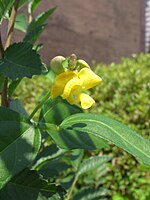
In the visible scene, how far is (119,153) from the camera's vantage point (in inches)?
97.3

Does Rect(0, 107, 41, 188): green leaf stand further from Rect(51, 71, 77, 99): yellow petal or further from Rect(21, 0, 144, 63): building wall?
Rect(21, 0, 144, 63): building wall

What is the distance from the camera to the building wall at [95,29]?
6305mm

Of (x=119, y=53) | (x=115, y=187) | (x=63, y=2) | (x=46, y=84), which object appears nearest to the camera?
(x=115, y=187)

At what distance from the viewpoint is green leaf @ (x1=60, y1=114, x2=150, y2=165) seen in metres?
0.56

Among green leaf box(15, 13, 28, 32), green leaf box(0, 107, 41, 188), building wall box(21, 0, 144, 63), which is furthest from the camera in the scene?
building wall box(21, 0, 144, 63)

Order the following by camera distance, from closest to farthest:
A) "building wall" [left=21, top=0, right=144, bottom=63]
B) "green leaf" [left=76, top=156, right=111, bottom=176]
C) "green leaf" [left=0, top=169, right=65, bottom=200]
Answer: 1. "green leaf" [left=0, top=169, right=65, bottom=200]
2. "green leaf" [left=76, top=156, right=111, bottom=176]
3. "building wall" [left=21, top=0, right=144, bottom=63]

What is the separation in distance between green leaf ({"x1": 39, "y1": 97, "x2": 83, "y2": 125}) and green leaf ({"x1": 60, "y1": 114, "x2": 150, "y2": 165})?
51mm

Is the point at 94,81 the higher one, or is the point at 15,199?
the point at 94,81

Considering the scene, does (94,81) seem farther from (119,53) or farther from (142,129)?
(119,53)

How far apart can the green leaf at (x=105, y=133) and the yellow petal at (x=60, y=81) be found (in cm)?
4

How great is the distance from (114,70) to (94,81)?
278 centimetres

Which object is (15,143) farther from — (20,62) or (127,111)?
(127,111)

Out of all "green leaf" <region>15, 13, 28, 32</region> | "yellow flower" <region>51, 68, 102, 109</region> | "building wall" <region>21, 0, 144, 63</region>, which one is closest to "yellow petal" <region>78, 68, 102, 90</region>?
"yellow flower" <region>51, 68, 102, 109</region>

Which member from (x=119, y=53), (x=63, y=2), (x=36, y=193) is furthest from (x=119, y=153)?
(x=119, y=53)
